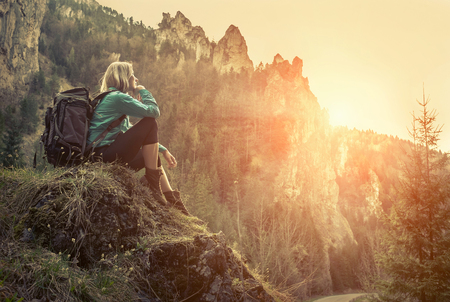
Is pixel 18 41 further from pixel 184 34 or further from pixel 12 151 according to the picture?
pixel 184 34

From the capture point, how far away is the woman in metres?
2.57

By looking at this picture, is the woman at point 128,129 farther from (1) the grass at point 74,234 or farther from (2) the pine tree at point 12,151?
(2) the pine tree at point 12,151

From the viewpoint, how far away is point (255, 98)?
5391cm

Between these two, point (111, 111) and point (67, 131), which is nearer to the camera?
point (67, 131)

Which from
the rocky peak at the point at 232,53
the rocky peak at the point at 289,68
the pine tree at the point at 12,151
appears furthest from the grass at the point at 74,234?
the rocky peak at the point at 232,53

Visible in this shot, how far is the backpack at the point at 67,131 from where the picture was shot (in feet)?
7.61

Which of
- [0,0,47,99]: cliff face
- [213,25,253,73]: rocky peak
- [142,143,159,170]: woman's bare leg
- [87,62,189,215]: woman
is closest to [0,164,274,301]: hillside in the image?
[87,62,189,215]: woman

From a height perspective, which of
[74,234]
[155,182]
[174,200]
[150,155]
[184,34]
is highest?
[184,34]

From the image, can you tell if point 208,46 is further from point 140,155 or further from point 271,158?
point 140,155

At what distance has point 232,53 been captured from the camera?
3004 inches

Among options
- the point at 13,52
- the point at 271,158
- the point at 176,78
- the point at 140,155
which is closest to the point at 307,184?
the point at 271,158

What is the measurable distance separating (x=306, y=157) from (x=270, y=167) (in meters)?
9.53

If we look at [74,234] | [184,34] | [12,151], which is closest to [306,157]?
[12,151]

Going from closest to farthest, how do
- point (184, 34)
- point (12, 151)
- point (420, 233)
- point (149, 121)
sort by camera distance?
point (149, 121) < point (420, 233) < point (12, 151) < point (184, 34)
